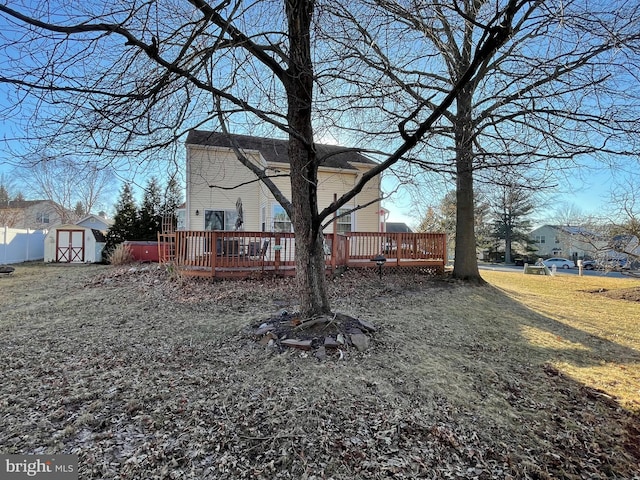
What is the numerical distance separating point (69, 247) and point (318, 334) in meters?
20.8

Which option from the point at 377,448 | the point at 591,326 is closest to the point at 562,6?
the point at 377,448

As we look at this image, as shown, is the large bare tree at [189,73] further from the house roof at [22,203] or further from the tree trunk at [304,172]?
the house roof at [22,203]

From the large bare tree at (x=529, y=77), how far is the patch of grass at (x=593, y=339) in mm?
2484

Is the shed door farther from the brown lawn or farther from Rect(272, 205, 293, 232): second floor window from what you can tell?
the brown lawn

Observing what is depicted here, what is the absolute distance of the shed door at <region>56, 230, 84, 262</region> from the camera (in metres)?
18.8

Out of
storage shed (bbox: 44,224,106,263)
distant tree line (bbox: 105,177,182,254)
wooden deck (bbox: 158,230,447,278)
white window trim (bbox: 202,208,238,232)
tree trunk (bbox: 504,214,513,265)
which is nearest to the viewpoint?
wooden deck (bbox: 158,230,447,278)

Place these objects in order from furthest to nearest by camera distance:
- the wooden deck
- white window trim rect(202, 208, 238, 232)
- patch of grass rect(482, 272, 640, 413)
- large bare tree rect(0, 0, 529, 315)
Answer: white window trim rect(202, 208, 238, 232) < the wooden deck < patch of grass rect(482, 272, 640, 413) < large bare tree rect(0, 0, 529, 315)

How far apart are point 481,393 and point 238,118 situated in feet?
15.8

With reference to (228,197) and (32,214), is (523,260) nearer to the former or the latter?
(228,197)

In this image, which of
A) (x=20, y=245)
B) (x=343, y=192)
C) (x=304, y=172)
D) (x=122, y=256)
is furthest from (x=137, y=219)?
(x=304, y=172)

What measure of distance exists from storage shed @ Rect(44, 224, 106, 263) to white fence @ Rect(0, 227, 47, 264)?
1602mm

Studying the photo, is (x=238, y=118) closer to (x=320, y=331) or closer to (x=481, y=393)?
(x=320, y=331)

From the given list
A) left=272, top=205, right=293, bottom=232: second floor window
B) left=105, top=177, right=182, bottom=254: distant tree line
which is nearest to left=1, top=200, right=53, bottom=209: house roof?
left=105, top=177, right=182, bottom=254: distant tree line

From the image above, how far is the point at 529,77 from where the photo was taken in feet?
12.7
